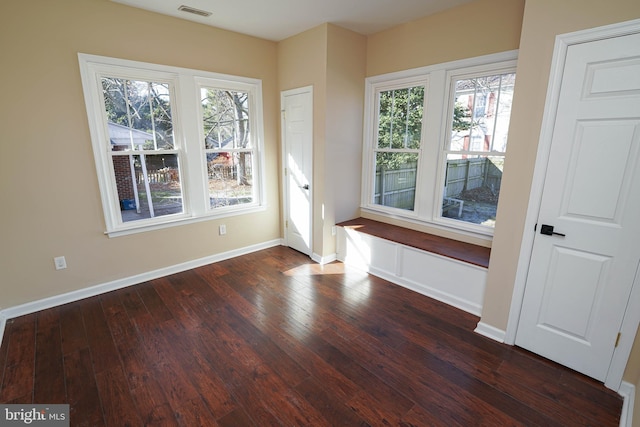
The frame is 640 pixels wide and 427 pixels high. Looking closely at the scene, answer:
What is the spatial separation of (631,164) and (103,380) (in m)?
3.51

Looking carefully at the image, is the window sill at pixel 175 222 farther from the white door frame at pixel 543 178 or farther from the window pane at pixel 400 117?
the white door frame at pixel 543 178

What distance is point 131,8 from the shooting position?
2820 mm

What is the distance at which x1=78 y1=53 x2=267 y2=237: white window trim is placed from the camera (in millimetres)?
2771

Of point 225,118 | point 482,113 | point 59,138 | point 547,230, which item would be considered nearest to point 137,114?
point 59,138

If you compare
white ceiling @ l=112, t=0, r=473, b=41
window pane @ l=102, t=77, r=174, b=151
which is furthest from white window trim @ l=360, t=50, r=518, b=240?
window pane @ l=102, t=77, r=174, b=151

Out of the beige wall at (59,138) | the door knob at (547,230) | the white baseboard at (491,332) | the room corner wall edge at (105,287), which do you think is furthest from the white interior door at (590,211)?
the beige wall at (59,138)

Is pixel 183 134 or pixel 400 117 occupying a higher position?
pixel 400 117

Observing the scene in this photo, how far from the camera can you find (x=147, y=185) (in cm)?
323

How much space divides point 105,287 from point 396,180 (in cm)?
342

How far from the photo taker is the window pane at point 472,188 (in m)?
2.88

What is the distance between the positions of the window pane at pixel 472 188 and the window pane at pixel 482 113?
13 cm

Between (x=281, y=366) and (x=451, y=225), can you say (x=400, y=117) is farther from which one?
(x=281, y=366)

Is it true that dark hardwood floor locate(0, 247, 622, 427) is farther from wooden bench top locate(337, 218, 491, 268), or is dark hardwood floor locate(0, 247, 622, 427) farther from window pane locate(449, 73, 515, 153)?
window pane locate(449, 73, 515, 153)

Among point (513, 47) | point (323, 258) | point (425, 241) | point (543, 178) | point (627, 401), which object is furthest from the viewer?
point (323, 258)
